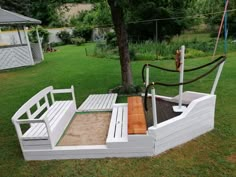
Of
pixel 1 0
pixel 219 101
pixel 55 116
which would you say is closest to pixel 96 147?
pixel 55 116

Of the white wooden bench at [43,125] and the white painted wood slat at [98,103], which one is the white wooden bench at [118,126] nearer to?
the white painted wood slat at [98,103]

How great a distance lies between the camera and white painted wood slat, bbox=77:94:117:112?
4.85m

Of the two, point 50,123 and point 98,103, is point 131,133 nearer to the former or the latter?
point 50,123

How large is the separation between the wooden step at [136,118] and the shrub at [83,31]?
21.1m

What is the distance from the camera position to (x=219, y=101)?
4910 millimetres

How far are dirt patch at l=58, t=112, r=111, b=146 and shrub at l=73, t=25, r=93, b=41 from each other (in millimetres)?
20699

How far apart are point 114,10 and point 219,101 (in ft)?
10.3

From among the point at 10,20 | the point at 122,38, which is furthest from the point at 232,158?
the point at 10,20

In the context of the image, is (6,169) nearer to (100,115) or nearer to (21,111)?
(21,111)

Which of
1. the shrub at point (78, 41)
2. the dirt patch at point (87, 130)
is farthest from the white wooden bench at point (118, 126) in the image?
the shrub at point (78, 41)

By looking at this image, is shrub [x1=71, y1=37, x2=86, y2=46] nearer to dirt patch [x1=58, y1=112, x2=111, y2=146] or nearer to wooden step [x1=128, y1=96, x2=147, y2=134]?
dirt patch [x1=58, y1=112, x2=111, y2=146]

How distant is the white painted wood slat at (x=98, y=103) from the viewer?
4.85 m

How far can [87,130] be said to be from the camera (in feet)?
13.0

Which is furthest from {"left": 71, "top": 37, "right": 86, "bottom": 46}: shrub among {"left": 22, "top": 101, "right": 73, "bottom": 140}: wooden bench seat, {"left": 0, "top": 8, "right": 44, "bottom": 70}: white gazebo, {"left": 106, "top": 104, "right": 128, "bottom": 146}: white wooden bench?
{"left": 106, "top": 104, "right": 128, "bottom": 146}: white wooden bench
